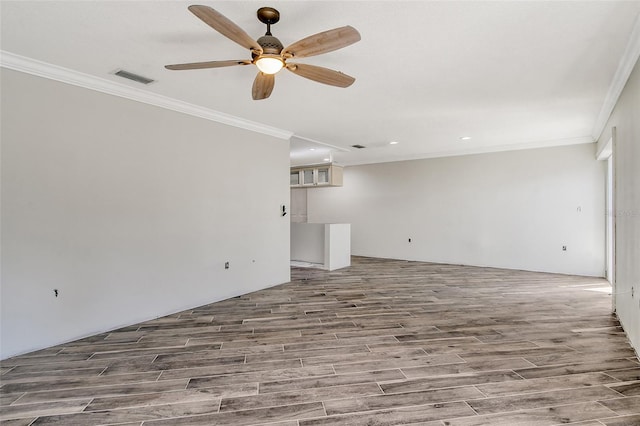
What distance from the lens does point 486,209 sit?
22.5 feet

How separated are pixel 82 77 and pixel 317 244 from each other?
4794mm

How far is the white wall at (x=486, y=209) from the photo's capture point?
5.92 metres

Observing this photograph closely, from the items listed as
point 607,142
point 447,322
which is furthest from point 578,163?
point 447,322

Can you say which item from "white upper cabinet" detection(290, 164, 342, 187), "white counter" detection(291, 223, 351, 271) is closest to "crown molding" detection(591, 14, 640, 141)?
"white counter" detection(291, 223, 351, 271)

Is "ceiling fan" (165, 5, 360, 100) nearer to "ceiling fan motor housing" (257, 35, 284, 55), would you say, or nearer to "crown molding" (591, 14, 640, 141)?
"ceiling fan motor housing" (257, 35, 284, 55)

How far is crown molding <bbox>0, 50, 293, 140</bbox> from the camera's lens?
9.09ft

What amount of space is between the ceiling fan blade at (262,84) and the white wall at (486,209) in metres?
5.59

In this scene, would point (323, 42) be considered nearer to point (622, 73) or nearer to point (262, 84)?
point (262, 84)

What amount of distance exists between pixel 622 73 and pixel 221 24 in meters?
3.53

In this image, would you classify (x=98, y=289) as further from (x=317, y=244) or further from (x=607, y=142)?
(x=607, y=142)

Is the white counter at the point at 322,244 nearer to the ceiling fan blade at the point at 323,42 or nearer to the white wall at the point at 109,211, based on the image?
the white wall at the point at 109,211

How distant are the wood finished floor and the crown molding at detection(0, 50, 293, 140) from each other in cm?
243

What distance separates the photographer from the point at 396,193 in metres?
8.06

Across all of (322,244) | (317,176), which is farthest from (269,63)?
(317,176)
